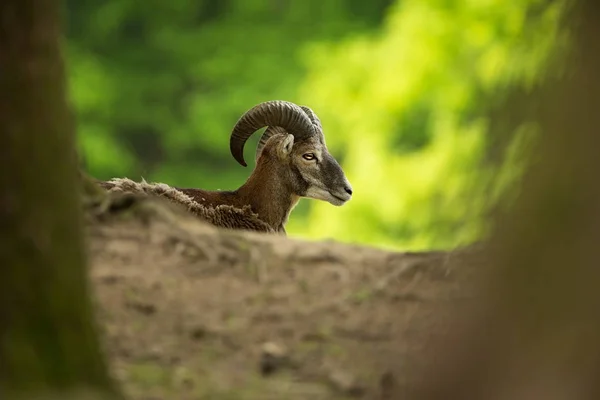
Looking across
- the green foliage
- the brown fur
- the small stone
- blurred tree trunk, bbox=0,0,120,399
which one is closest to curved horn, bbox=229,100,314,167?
the brown fur

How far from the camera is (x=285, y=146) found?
1086 cm

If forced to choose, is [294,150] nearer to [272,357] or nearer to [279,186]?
[279,186]

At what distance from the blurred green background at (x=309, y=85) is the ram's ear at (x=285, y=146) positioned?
2.34 metres

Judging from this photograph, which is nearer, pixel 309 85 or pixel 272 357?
pixel 272 357

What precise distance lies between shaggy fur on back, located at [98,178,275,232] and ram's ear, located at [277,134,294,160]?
59 cm

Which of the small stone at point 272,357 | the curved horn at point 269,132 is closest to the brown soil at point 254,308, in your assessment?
the small stone at point 272,357

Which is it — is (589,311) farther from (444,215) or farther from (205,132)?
(205,132)

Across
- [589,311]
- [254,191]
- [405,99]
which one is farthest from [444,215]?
[405,99]

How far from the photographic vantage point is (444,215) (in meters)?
5.09

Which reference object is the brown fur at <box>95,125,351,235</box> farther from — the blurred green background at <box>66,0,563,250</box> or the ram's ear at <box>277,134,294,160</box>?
the blurred green background at <box>66,0,563,250</box>

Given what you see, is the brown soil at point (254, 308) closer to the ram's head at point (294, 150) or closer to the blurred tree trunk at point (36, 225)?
the blurred tree trunk at point (36, 225)

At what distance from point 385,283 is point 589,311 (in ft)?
6.56

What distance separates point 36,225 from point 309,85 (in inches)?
798

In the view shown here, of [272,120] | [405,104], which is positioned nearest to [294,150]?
[272,120]
